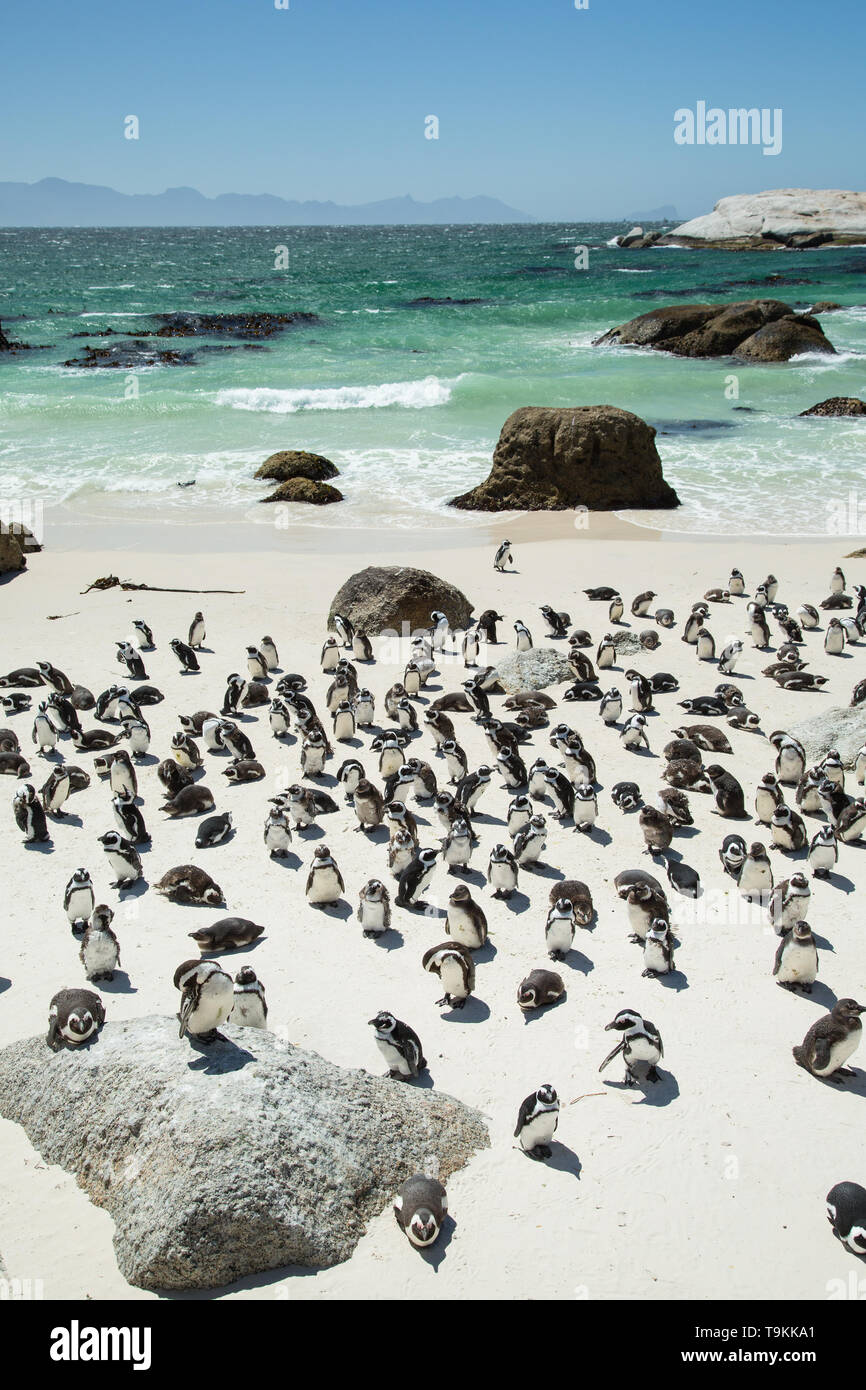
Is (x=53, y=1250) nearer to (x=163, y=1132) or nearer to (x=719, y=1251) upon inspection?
(x=163, y=1132)

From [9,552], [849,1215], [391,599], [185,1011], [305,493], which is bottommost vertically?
[849,1215]

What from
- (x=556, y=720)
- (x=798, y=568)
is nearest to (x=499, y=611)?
(x=556, y=720)

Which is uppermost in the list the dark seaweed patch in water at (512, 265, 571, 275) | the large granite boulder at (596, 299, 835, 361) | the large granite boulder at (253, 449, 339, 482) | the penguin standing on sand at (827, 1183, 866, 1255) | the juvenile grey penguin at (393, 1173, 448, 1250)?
the dark seaweed patch in water at (512, 265, 571, 275)

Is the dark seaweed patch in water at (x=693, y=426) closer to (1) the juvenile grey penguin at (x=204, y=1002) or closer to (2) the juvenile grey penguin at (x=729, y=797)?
(2) the juvenile grey penguin at (x=729, y=797)

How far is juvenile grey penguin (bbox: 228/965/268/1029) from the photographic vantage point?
6.80 meters

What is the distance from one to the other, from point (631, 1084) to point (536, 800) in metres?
4.33

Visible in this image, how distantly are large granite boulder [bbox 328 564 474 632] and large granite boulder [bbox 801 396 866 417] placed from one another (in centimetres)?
2156

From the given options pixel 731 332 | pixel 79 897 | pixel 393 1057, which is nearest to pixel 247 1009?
pixel 393 1057

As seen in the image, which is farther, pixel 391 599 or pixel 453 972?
pixel 391 599

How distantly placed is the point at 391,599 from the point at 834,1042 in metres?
10.0

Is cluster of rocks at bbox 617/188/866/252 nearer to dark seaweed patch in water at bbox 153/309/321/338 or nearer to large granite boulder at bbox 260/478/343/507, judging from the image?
dark seaweed patch in water at bbox 153/309/321/338

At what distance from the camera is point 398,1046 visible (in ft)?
20.9

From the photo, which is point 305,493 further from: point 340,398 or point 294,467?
point 340,398

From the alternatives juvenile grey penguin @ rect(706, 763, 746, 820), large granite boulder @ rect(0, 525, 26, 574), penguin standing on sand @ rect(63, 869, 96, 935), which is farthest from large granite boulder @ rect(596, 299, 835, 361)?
penguin standing on sand @ rect(63, 869, 96, 935)
